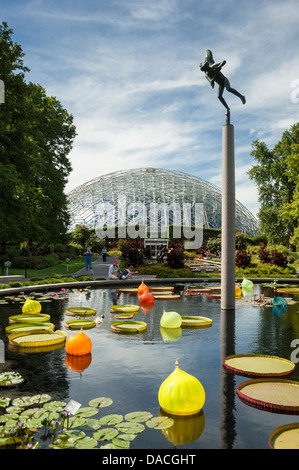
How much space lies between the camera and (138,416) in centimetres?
385

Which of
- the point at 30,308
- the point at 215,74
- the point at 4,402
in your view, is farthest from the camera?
the point at 215,74

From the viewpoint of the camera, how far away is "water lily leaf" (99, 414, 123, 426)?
12.1 feet

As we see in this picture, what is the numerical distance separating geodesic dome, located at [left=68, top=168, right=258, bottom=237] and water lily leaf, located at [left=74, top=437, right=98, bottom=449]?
168ft

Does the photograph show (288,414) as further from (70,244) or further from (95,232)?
(95,232)

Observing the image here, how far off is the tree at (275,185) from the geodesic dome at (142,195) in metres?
15.4

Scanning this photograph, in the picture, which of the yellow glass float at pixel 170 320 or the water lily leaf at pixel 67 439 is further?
the yellow glass float at pixel 170 320

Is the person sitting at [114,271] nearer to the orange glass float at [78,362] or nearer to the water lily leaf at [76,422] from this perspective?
the orange glass float at [78,362]

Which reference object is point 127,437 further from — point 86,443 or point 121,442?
point 86,443

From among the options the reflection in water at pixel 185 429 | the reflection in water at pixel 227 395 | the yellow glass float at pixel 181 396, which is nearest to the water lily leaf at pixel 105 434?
the reflection in water at pixel 185 429

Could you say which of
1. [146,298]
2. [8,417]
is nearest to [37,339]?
[8,417]

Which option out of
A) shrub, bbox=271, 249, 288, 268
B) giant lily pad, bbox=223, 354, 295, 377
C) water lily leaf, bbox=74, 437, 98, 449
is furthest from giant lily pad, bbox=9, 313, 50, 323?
shrub, bbox=271, 249, 288, 268

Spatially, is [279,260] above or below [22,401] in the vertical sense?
above

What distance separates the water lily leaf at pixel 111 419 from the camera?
12.1ft

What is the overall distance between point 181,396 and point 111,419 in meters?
0.76
